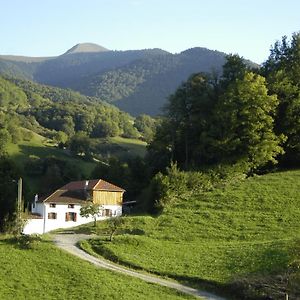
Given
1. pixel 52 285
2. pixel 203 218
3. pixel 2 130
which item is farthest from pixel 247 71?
pixel 2 130

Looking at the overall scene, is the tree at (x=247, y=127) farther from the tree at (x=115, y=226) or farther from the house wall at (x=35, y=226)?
the house wall at (x=35, y=226)

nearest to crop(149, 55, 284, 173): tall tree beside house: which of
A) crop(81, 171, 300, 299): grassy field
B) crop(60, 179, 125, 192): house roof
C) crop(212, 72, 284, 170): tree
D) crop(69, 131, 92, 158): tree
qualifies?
crop(212, 72, 284, 170): tree

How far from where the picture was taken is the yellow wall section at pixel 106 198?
2785 inches

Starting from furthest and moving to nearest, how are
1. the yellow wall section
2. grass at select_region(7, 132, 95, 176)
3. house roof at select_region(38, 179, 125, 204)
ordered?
grass at select_region(7, 132, 95, 176)
the yellow wall section
house roof at select_region(38, 179, 125, 204)

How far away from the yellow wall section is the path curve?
1816 cm

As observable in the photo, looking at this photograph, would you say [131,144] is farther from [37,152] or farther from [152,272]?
[152,272]

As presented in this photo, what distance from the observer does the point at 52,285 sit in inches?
1400

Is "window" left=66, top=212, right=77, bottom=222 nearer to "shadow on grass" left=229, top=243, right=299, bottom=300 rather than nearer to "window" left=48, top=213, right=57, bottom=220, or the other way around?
"window" left=48, top=213, right=57, bottom=220

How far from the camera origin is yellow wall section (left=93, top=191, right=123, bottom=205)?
70750mm

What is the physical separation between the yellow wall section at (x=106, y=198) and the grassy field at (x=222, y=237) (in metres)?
15.4

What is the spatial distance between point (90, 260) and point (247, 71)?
3984 centimetres

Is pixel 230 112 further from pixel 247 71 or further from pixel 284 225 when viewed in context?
pixel 284 225

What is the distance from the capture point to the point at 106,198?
71.3 meters

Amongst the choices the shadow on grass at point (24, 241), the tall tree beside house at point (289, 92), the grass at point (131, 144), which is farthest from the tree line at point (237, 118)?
the grass at point (131, 144)
